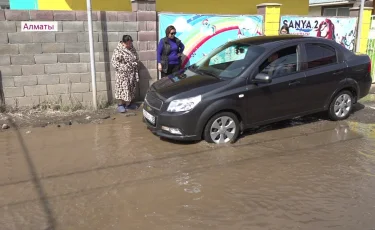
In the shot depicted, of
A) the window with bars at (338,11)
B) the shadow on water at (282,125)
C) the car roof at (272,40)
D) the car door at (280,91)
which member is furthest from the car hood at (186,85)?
the window with bars at (338,11)

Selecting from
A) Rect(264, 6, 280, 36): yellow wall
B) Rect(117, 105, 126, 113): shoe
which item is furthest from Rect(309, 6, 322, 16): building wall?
Rect(117, 105, 126, 113): shoe

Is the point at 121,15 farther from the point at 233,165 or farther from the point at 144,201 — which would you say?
the point at 144,201

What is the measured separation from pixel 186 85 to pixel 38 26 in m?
3.55

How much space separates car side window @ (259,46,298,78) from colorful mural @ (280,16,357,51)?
396 centimetres

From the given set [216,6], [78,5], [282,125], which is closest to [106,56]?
[78,5]

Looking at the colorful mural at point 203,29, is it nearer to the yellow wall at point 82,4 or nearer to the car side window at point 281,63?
the yellow wall at point 82,4

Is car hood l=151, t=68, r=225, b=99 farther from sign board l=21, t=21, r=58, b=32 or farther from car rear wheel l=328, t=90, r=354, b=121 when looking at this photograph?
sign board l=21, t=21, r=58, b=32

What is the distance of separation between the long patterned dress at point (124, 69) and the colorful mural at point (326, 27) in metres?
4.57

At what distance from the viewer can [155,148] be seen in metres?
5.41

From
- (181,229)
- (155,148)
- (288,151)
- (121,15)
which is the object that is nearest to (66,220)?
(181,229)

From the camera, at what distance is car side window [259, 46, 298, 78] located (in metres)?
5.78

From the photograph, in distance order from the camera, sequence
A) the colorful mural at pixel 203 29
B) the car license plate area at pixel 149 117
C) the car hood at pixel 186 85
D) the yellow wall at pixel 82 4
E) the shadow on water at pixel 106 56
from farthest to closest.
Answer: the yellow wall at pixel 82 4, the colorful mural at pixel 203 29, the shadow on water at pixel 106 56, the car license plate area at pixel 149 117, the car hood at pixel 186 85

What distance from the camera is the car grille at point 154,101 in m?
5.47

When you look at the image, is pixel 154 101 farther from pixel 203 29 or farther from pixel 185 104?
pixel 203 29
